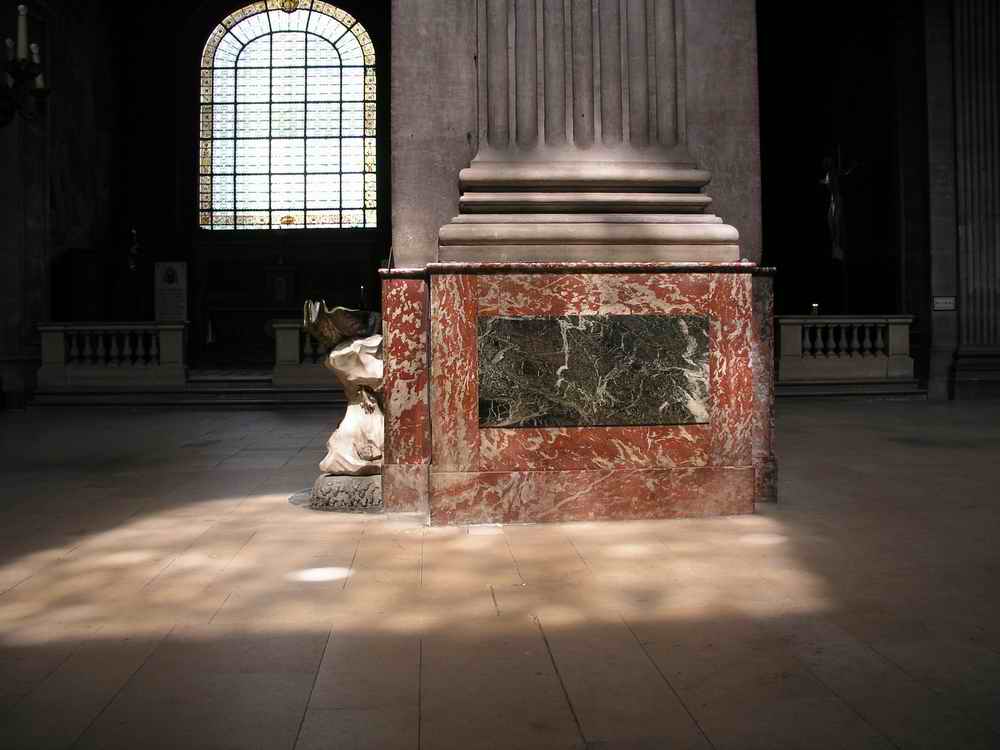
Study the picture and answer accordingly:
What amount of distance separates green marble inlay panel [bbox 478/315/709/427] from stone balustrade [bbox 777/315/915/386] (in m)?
10.3

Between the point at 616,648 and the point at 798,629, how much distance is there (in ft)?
1.86

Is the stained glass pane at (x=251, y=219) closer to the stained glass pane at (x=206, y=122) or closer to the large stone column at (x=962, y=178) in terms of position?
the stained glass pane at (x=206, y=122)

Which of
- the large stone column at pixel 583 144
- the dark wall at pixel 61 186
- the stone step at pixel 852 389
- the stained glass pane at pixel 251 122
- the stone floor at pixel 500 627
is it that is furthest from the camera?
the stained glass pane at pixel 251 122

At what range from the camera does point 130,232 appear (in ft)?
61.6

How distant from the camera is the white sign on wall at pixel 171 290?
18.7 m

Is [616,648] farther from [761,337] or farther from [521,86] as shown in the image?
[521,86]

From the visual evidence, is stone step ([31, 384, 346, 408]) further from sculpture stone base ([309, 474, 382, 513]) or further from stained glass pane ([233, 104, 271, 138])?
sculpture stone base ([309, 474, 382, 513])

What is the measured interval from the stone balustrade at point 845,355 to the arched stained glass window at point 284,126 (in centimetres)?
980

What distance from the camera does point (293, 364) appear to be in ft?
46.5

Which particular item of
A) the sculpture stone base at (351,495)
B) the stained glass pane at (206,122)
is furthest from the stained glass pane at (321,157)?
the sculpture stone base at (351,495)

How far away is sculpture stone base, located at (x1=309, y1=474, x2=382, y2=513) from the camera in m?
4.57

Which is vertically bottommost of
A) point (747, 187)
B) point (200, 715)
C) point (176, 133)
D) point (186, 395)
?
point (200, 715)

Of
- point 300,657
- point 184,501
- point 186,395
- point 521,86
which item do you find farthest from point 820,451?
point 186,395

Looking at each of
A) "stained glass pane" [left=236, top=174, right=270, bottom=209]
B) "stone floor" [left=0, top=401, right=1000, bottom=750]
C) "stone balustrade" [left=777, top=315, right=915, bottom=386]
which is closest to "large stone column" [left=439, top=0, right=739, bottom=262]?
"stone floor" [left=0, top=401, right=1000, bottom=750]
